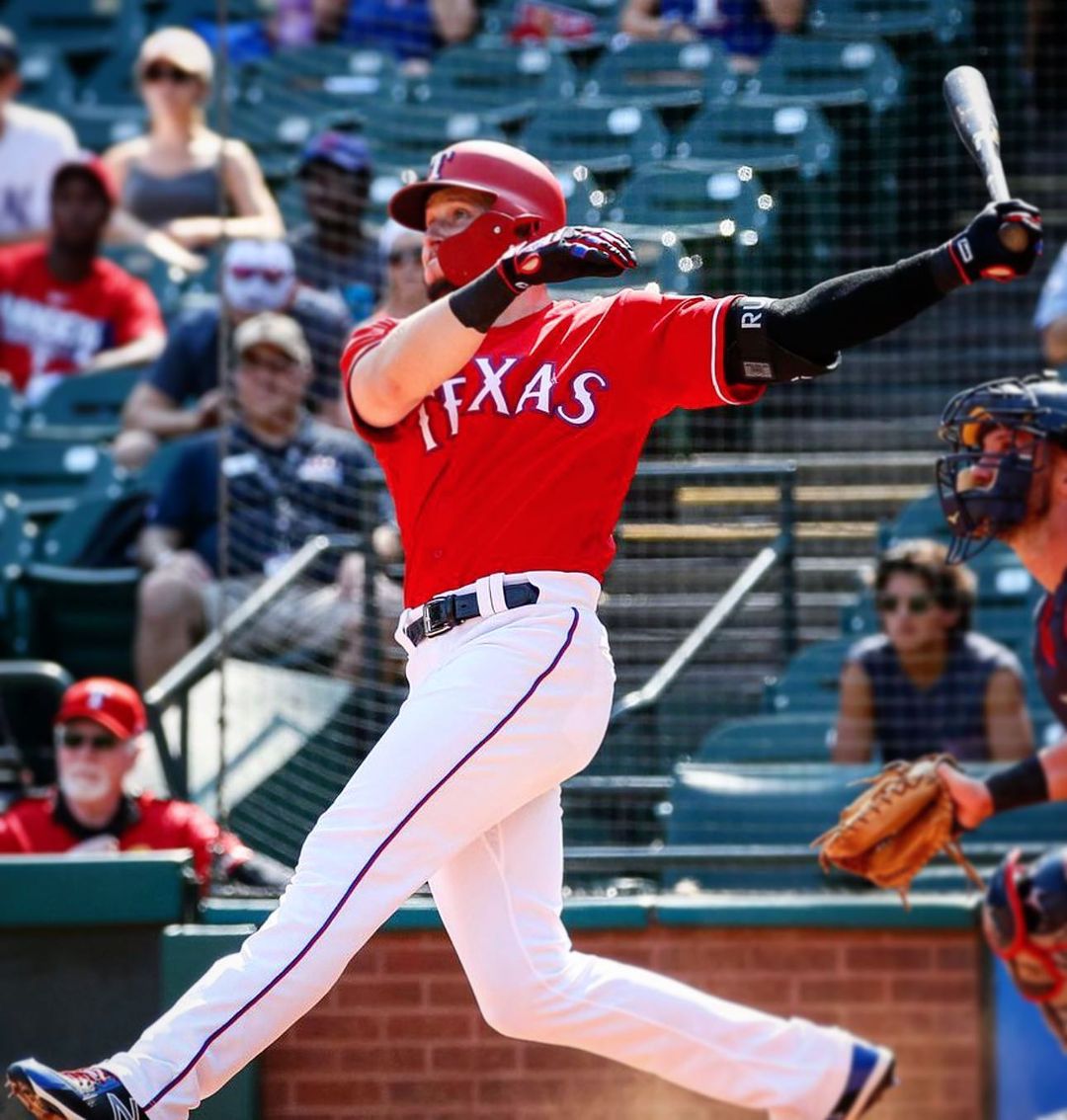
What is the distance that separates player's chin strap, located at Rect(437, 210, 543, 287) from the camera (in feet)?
12.6

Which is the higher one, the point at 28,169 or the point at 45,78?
the point at 45,78

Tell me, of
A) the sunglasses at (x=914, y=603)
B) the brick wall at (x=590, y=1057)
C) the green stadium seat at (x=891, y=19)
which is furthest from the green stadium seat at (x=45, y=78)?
the brick wall at (x=590, y=1057)

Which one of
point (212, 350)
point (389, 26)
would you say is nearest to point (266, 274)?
point (212, 350)

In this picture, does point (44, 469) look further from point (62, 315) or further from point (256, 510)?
point (256, 510)

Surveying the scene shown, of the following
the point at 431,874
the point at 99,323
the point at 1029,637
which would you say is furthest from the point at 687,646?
the point at 99,323

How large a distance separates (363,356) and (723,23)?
5.43m

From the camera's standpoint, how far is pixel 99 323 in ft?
28.6

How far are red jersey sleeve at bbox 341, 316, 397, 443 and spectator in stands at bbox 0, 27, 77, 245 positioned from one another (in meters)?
5.92

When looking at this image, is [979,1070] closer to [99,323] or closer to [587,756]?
[587,756]

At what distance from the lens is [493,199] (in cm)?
390

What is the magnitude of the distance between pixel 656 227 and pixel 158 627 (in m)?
2.30

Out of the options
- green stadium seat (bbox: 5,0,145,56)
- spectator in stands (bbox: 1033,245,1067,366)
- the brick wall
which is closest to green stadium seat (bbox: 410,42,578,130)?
spectator in stands (bbox: 1033,245,1067,366)

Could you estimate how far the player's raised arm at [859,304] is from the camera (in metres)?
3.24

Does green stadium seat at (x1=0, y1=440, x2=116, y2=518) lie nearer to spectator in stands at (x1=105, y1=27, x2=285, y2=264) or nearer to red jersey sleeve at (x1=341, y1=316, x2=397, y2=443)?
spectator in stands at (x1=105, y1=27, x2=285, y2=264)
